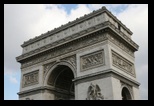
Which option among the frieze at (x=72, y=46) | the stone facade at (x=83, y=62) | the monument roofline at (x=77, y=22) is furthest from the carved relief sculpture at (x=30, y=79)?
the monument roofline at (x=77, y=22)

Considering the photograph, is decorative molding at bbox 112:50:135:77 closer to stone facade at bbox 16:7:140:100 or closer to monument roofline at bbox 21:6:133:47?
stone facade at bbox 16:7:140:100

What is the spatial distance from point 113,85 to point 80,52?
4.33 m

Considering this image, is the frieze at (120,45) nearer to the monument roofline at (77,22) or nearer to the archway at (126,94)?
the monument roofline at (77,22)

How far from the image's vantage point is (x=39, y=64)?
22.6 m

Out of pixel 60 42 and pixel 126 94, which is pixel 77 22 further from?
pixel 126 94

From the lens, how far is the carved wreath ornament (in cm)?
1712

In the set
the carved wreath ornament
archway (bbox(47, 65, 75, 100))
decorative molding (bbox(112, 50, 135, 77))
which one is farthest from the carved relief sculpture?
decorative molding (bbox(112, 50, 135, 77))

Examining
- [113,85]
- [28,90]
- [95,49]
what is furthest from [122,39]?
[28,90]

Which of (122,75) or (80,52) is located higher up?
(80,52)

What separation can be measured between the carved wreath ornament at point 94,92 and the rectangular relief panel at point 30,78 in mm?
6578

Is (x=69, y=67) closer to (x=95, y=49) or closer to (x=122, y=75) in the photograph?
(x=95, y=49)

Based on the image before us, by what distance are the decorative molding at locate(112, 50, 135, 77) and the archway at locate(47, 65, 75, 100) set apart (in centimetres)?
488

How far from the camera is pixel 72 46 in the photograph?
20453mm

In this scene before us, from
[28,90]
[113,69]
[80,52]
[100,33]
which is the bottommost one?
[28,90]
